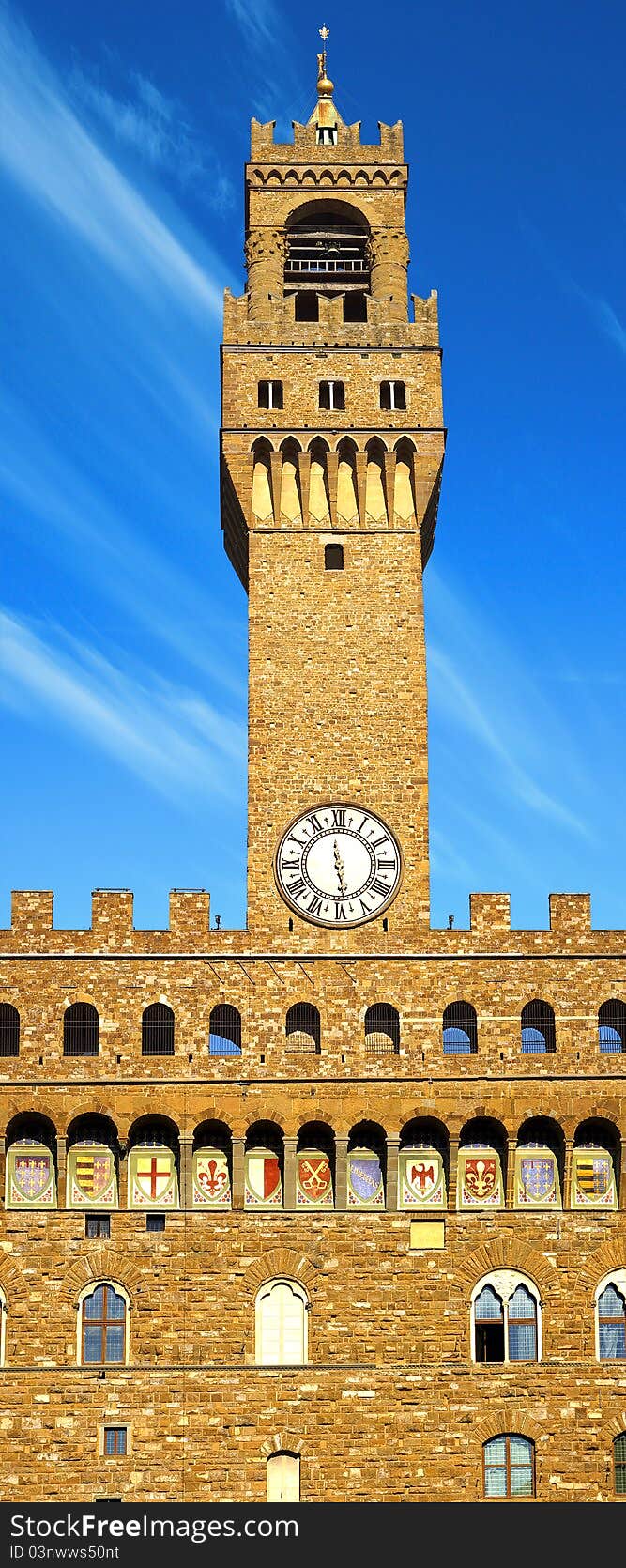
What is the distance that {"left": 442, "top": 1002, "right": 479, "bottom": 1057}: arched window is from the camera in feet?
157

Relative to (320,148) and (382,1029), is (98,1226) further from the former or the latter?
(320,148)

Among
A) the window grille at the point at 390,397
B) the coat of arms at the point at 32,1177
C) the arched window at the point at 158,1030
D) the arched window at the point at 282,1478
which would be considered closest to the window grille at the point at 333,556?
the window grille at the point at 390,397

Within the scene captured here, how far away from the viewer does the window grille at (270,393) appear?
5338cm

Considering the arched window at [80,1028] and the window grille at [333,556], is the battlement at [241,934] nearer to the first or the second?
the arched window at [80,1028]

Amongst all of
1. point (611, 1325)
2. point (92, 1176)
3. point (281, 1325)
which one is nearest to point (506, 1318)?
point (611, 1325)

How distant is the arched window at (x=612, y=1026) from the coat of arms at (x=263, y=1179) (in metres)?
7.45

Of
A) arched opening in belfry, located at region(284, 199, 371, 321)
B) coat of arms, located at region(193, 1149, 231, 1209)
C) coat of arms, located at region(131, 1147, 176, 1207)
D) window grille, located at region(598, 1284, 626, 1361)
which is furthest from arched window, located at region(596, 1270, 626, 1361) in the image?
arched opening in belfry, located at region(284, 199, 371, 321)

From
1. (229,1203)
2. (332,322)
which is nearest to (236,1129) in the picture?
(229,1203)

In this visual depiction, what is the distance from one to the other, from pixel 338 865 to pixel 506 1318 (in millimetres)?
10376

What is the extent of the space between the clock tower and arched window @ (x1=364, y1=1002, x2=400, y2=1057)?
158cm

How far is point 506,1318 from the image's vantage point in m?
46.4

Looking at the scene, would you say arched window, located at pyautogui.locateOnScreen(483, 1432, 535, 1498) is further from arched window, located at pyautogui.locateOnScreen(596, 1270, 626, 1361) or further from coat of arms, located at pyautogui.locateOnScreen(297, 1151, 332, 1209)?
coat of arms, located at pyautogui.locateOnScreen(297, 1151, 332, 1209)
